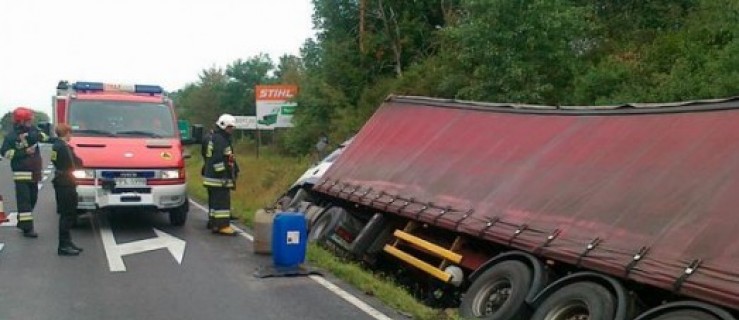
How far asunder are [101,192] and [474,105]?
5614 mm

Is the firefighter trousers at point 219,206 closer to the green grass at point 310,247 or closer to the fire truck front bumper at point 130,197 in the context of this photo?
the fire truck front bumper at point 130,197

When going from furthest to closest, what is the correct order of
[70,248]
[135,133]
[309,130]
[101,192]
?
[309,130] → [135,133] → [101,192] → [70,248]

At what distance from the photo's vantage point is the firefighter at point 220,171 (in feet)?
37.7

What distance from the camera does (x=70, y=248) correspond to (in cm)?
941

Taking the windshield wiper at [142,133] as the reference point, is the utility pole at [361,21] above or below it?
above

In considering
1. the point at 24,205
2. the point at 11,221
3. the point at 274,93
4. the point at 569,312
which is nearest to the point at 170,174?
the point at 24,205

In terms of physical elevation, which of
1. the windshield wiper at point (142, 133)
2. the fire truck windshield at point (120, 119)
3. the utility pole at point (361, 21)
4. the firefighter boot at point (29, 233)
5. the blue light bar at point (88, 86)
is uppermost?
the utility pole at point (361, 21)

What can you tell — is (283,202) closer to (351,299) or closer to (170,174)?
(170,174)

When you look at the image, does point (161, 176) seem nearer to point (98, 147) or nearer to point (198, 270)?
point (98, 147)

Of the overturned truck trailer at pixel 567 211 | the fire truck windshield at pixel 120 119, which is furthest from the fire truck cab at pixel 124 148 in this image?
the overturned truck trailer at pixel 567 211

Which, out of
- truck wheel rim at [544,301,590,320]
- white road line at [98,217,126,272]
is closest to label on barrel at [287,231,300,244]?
white road line at [98,217,126,272]

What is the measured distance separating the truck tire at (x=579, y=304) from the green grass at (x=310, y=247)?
3.20 feet

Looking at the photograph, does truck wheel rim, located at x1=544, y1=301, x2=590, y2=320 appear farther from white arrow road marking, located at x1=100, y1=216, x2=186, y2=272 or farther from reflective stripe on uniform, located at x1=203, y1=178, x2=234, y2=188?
reflective stripe on uniform, located at x1=203, y1=178, x2=234, y2=188

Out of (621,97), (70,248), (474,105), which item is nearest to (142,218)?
(70,248)
